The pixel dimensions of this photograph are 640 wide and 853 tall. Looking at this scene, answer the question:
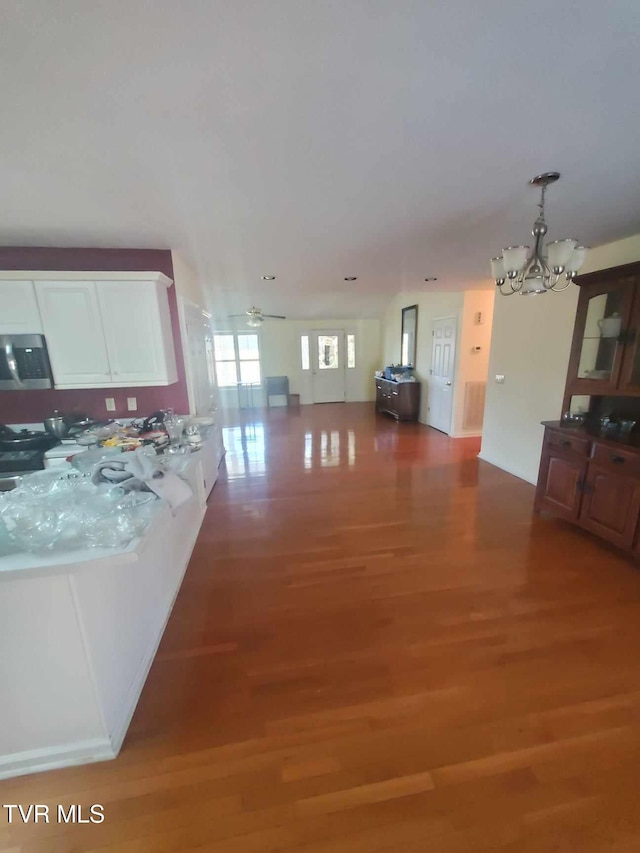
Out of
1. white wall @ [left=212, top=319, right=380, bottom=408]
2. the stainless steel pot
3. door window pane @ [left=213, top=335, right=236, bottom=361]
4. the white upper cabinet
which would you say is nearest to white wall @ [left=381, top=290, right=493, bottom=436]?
white wall @ [left=212, top=319, right=380, bottom=408]

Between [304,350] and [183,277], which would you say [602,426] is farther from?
[304,350]

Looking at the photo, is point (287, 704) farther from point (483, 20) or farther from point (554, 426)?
point (554, 426)

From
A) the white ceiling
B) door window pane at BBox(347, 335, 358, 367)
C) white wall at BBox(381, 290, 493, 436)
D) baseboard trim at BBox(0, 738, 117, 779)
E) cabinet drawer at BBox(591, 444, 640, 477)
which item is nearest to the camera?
the white ceiling

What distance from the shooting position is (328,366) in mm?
9016

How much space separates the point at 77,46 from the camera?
960 mm

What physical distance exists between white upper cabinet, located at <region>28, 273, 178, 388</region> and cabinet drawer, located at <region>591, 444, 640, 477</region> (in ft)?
11.3

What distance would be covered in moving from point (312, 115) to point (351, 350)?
25.8 feet

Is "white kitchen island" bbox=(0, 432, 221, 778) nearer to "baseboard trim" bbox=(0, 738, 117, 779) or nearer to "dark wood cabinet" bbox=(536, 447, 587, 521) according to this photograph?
"baseboard trim" bbox=(0, 738, 117, 779)

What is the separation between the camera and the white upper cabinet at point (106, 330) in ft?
8.42

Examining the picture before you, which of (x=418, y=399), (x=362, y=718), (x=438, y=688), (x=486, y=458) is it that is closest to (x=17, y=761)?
(x=362, y=718)

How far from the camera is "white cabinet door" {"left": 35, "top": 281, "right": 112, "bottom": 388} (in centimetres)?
255

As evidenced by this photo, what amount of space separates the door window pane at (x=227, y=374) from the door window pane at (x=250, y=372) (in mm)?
179

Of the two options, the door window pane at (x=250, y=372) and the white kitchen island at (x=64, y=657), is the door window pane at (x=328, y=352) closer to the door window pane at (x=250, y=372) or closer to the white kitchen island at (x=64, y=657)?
the door window pane at (x=250, y=372)

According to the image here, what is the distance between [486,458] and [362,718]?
3.82 meters
